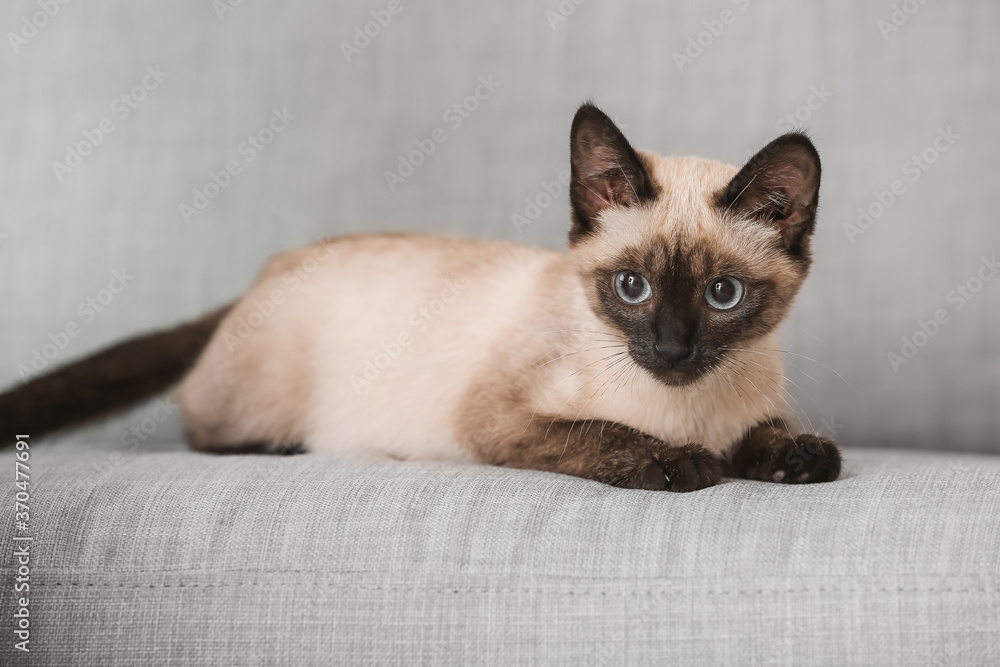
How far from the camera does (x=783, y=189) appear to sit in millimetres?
1499

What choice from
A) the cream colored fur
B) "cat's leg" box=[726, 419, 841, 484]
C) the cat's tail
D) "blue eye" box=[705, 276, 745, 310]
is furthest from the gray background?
"blue eye" box=[705, 276, 745, 310]

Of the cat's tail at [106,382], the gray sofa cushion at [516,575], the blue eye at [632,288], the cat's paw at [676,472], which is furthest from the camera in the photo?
the cat's tail at [106,382]

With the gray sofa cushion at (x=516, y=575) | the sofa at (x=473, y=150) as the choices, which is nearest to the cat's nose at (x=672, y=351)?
the gray sofa cushion at (x=516, y=575)

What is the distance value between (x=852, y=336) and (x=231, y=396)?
167 centimetres

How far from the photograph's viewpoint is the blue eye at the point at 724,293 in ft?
4.81

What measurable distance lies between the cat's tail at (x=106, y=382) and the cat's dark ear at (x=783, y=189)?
1457mm

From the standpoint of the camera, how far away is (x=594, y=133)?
1517 mm

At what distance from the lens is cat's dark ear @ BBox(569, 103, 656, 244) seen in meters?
1.49

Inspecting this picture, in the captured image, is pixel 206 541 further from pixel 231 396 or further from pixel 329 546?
pixel 231 396

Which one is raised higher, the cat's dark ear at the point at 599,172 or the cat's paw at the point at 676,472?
the cat's dark ear at the point at 599,172

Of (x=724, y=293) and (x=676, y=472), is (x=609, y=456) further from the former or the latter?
(x=724, y=293)

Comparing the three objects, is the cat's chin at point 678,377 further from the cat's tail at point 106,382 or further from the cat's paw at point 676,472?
the cat's tail at point 106,382

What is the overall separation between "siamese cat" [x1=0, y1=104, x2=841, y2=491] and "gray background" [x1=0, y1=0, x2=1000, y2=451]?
1.10ft

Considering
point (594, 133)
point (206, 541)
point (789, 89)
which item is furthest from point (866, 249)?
point (206, 541)
